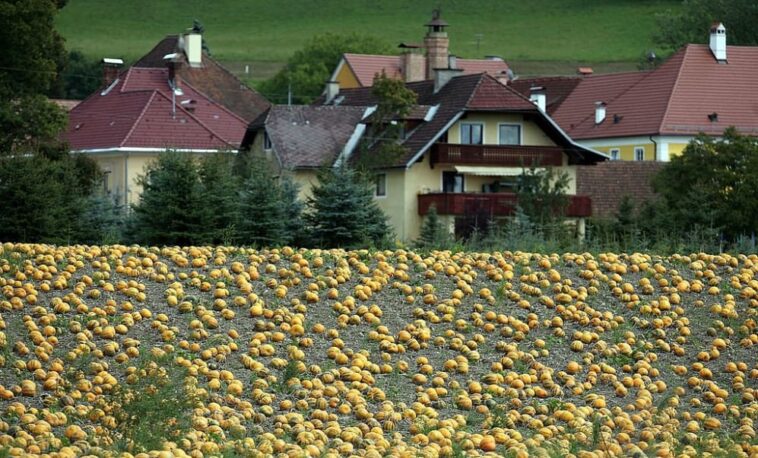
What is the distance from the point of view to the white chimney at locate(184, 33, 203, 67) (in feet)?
264

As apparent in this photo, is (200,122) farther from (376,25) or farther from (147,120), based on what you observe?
(376,25)

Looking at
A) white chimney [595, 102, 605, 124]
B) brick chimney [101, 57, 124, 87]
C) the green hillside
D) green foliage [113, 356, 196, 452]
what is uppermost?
the green hillside

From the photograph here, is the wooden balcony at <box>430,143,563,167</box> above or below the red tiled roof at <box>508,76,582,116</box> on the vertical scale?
below

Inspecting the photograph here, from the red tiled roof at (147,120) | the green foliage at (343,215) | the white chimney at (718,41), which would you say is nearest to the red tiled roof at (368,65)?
the white chimney at (718,41)

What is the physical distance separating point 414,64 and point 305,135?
1312 centimetres

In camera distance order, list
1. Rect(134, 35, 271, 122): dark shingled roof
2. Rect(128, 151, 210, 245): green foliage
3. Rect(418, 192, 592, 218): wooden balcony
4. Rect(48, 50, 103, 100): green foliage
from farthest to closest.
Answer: Rect(48, 50, 103, 100): green foliage < Rect(134, 35, 271, 122): dark shingled roof < Rect(418, 192, 592, 218): wooden balcony < Rect(128, 151, 210, 245): green foliage

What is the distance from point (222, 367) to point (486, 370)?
2.93 metres

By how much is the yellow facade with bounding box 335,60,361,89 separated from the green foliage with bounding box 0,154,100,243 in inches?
2219

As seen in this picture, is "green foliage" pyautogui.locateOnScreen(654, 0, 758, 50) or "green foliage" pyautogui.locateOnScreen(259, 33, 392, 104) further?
"green foliage" pyautogui.locateOnScreen(259, 33, 392, 104)

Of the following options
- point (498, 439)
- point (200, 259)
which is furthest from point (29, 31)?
point (498, 439)

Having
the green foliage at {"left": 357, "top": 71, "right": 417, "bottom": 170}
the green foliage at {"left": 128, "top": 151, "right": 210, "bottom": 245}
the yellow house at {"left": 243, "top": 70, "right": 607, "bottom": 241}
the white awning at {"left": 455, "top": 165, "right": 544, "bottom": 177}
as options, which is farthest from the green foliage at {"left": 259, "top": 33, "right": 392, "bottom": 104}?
the green foliage at {"left": 128, "top": 151, "right": 210, "bottom": 245}

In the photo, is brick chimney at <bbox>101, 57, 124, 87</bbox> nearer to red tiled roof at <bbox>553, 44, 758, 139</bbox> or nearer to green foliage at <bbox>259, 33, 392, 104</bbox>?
red tiled roof at <bbox>553, 44, 758, 139</bbox>

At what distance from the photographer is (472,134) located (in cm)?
6091

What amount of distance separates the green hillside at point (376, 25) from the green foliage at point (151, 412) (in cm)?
10230
